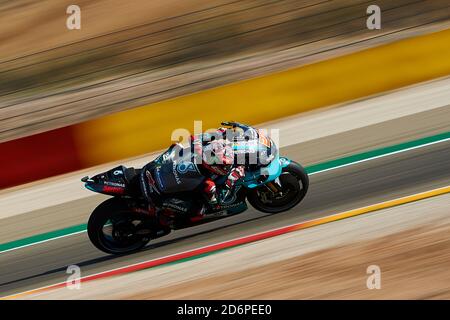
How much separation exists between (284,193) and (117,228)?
2507 mm

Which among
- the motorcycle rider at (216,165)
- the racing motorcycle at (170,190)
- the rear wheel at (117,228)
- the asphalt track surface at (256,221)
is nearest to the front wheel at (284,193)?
the racing motorcycle at (170,190)

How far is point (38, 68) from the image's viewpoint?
16.4m

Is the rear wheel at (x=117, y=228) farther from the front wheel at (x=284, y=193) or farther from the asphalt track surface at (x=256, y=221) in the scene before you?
the front wheel at (x=284, y=193)

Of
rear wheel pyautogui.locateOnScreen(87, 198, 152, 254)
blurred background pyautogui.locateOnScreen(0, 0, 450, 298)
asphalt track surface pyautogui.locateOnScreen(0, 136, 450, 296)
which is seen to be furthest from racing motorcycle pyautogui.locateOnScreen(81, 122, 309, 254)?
blurred background pyautogui.locateOnScreen(0, 0, 450, 298)

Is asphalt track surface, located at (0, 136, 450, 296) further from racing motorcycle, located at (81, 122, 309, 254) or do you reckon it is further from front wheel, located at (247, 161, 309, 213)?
racing motorcycle, located at (81, 122, 309, 254)

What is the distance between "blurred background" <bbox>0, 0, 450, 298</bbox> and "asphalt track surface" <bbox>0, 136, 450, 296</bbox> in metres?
0.04

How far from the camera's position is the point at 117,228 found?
9.62 m

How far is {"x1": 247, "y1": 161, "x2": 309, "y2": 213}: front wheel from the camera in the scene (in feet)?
32.1

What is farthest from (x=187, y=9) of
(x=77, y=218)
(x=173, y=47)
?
(x=77, y=218)

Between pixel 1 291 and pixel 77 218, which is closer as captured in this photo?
pixel 1 291

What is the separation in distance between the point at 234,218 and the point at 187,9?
839 centimetres

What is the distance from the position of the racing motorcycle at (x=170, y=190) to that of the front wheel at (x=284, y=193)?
0.6 inches
